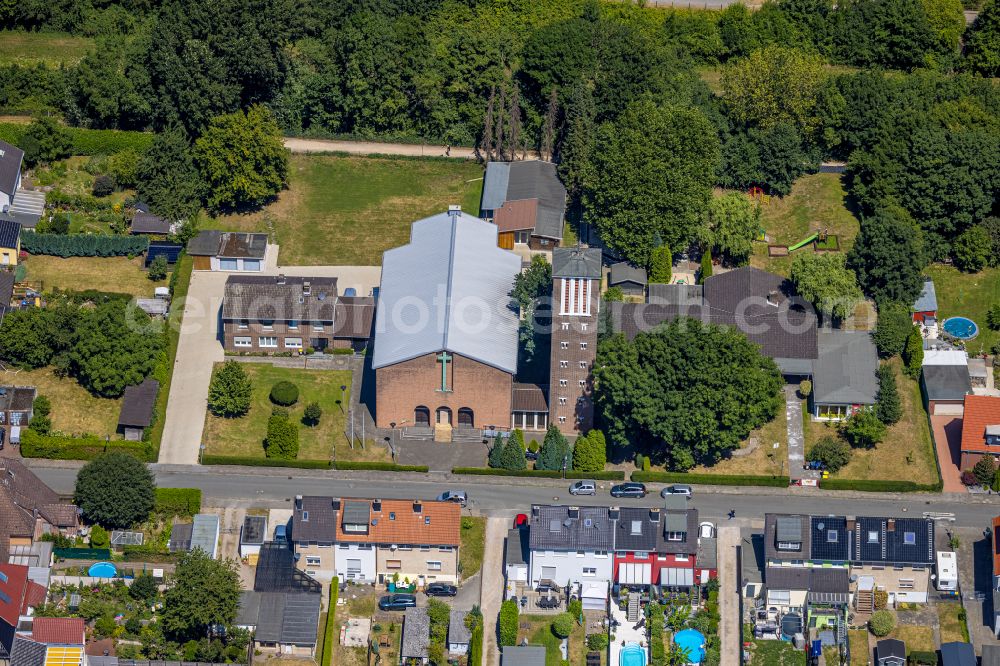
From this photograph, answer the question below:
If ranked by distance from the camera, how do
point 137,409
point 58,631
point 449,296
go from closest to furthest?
point 58,631 < point 137,409 < point 449,296

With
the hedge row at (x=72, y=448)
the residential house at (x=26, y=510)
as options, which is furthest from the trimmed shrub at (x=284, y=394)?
the residential house at (x=26, y=510)

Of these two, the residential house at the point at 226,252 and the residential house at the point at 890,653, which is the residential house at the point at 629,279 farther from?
the residential house at the point at 890,653

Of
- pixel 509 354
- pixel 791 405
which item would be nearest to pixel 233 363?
pixel 509 354

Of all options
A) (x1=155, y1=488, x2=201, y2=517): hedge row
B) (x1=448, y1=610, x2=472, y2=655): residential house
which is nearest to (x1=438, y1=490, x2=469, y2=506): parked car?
(x1=448, y1=610, x2=472, y2=655): residential house

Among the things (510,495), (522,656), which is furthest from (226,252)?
(522,656)

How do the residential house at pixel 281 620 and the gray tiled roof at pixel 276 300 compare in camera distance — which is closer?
the residential house at pixel 281 620

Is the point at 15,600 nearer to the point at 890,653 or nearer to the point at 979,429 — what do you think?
the point at 890,653

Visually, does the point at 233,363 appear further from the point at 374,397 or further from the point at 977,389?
the point at 977,389
